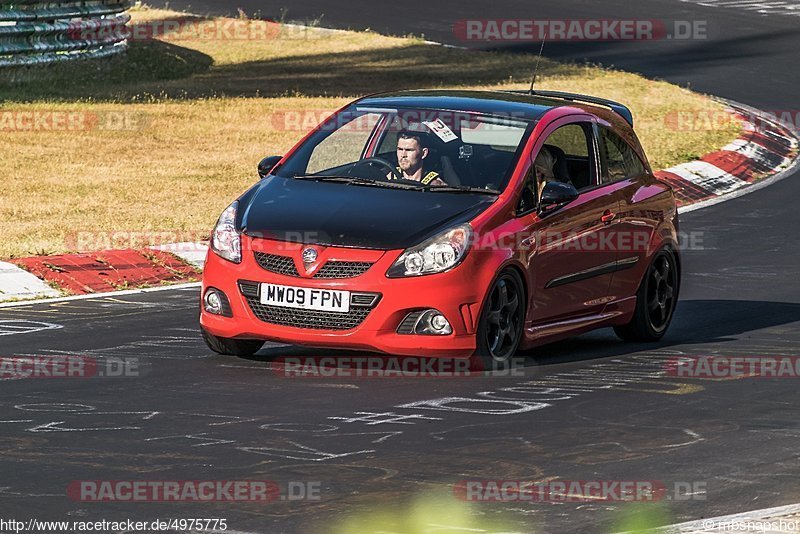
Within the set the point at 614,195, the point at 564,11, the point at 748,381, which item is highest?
the point at 564,11

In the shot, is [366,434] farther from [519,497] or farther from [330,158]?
[330,158]

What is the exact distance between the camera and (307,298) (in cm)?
999

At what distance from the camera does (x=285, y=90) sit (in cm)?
2670

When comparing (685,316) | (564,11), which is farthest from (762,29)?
(685,316)

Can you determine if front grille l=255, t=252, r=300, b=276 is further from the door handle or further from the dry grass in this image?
the dry grass

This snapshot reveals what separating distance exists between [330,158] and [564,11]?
26.1 meters

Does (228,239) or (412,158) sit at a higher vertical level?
(412,158)

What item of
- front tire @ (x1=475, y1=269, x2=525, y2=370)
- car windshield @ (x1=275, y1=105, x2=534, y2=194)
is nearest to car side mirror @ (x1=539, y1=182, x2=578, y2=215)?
car windshield @ (x1=275, y1=105, x2=534, y2=194)

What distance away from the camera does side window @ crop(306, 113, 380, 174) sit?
11250mm

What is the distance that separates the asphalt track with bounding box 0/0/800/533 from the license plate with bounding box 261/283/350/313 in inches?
16.3

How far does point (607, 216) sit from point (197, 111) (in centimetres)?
1325

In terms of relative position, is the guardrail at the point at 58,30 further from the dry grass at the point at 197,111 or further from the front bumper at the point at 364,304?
the front bumper at the point at 364,304

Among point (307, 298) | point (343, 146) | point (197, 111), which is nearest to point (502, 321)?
point (307, 298)

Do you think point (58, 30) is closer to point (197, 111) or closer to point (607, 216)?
point (197, 111)
